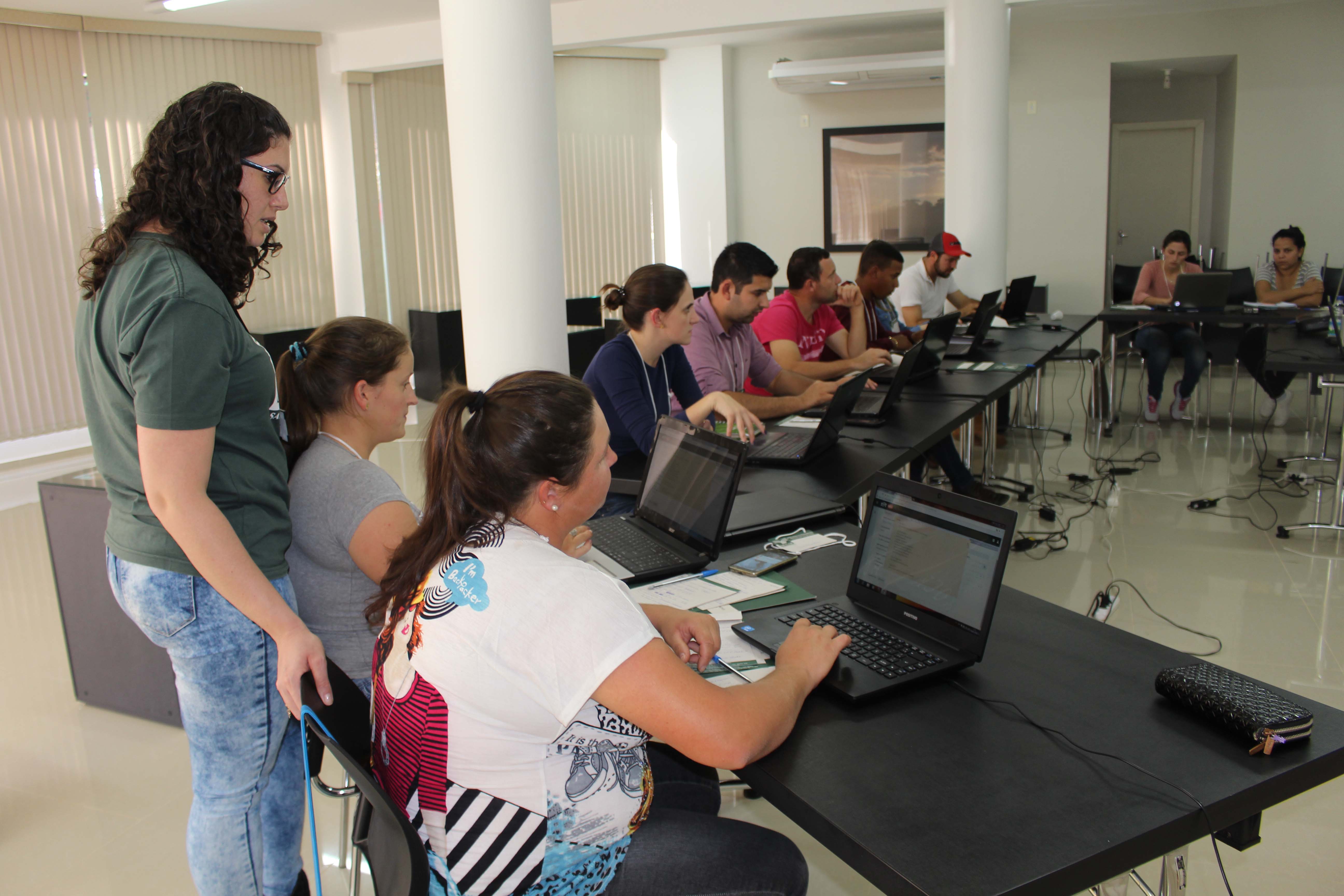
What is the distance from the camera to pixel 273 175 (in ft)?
4.75

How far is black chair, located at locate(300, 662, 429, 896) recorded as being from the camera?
1021mm

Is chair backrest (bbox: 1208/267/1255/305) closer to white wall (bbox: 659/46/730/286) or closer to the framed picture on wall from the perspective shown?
the framed picture on wall

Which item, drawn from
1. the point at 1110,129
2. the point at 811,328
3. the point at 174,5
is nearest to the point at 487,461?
the point at 811,328

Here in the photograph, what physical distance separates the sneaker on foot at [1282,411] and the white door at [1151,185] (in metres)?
3.95

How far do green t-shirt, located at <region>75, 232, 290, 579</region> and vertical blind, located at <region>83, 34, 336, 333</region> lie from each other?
5.70m

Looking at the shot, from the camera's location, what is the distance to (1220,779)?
1.10 m

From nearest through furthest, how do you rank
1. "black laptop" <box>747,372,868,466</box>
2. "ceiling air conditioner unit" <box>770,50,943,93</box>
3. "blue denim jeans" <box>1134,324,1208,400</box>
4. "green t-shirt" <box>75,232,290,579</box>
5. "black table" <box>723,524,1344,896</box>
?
"black table" <box>723,524,1344,896</box>
"green t-shirt" <box>75,232,290,579</box>
"black laptop" <box>747,372,868,466</box>
"blue denim jeans" <box>1134,324,1208,400</box>
"ceiling air conditioner unit" <box>770,50,943,93</box>

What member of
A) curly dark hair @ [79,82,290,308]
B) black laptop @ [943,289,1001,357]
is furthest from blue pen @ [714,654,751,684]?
black laptop @ [943,289,1001,357]

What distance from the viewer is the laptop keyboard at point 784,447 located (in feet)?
8.71

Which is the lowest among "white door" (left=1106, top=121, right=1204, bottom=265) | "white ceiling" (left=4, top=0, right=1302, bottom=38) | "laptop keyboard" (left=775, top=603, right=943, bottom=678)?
A: "laptop keyboard" (left=775, top=603, right=943, bottom=678)

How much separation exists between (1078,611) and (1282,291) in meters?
4.80

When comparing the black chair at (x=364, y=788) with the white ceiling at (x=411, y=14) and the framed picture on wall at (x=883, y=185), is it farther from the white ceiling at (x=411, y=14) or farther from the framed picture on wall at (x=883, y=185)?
the framed picture on wall at (x=883, y=185)

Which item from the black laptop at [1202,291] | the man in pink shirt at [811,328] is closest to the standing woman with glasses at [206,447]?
the man in pink shirt at [811,328]

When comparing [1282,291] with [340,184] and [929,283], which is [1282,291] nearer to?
[929,283]
